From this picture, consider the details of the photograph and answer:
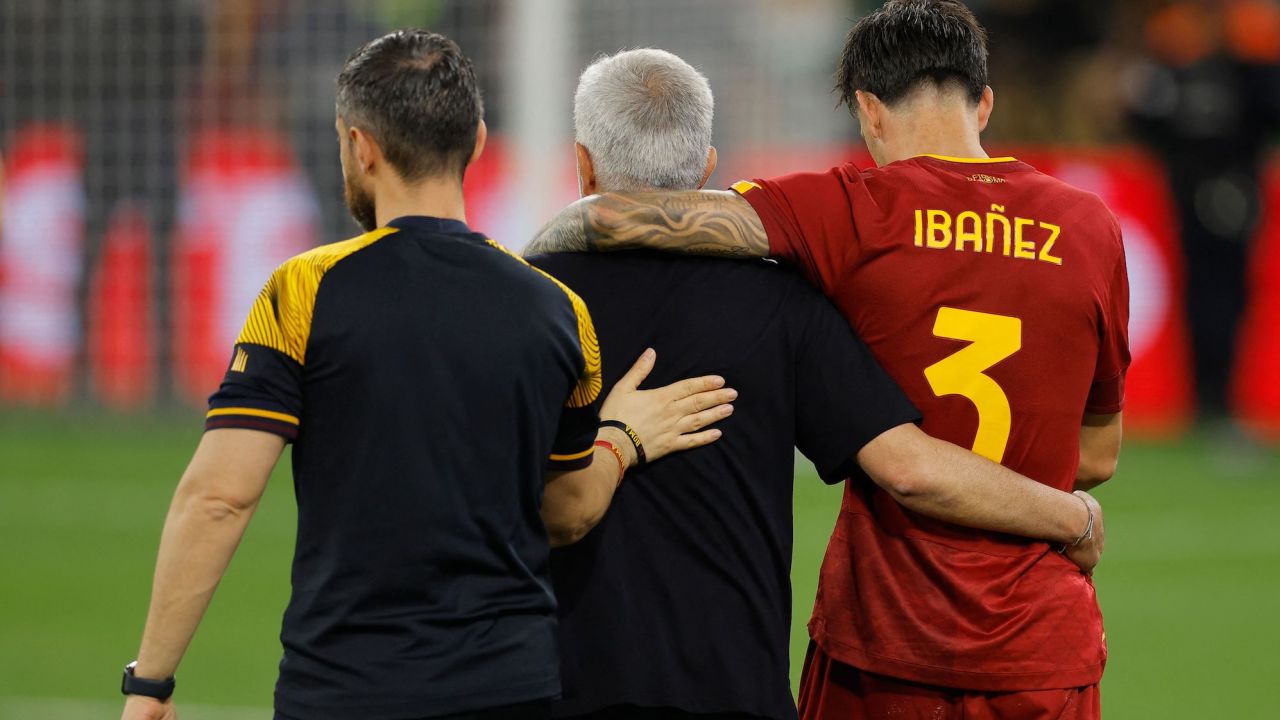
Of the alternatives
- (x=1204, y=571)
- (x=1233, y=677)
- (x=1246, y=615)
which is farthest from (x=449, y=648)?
(x=1204, y=571)

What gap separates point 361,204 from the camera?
116 inches

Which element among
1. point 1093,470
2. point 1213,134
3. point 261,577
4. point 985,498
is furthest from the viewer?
point 1213,134

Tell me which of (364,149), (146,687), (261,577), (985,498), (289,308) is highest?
(364,149)

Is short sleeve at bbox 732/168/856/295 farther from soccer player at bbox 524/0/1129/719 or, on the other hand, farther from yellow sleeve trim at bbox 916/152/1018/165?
yellow sleeve trim at bbox 916/152/1018/165

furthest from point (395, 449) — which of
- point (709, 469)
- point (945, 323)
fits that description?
point (945, 323)

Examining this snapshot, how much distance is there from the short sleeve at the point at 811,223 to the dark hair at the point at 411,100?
25.0 inches

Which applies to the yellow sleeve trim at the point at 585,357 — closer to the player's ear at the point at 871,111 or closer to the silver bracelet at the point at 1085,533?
the player's ear at the point at 871,111

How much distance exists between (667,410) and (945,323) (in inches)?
22.1

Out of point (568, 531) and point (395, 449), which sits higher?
point (395, 449)

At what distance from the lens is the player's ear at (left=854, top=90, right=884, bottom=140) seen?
3.44 metres

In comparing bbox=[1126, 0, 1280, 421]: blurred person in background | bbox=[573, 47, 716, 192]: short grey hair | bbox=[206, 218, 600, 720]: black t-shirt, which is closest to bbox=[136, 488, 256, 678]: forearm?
bbox=[206, 218, 600, 720]: black t-shirt

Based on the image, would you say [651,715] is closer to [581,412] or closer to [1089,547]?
[581,412]

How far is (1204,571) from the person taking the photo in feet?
27.5

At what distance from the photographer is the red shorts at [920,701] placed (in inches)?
130
